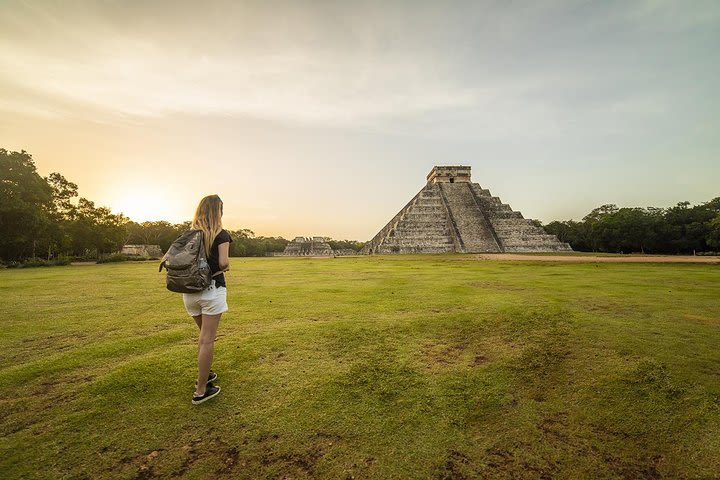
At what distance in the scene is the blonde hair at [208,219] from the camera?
3815 millimetres

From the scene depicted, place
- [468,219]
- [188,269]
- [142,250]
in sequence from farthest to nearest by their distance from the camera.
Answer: [142,250], [468,219], [188,269]

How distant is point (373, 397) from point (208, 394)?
1709mm

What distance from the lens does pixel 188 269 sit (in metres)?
3.53

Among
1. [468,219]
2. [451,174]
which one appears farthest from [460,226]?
[451,174]

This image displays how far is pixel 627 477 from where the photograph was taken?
254 cm

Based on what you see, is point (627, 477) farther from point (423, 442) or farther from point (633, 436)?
point (423, 442)

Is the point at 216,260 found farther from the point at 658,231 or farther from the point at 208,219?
the point at 658,231

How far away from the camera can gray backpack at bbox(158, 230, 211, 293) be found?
139 inches

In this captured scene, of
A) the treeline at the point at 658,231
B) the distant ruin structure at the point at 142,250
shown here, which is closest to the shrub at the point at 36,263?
the distant ruin structure at the point at 142,250

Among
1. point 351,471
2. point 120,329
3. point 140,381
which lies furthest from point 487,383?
point 120,329

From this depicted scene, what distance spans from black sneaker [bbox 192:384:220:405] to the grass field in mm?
128

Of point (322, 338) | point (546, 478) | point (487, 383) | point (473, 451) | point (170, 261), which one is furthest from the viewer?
point (322, 338)

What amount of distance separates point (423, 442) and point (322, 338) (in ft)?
8.65

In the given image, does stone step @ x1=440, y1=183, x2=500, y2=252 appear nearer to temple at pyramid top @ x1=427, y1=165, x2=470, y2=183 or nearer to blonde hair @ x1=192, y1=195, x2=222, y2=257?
temple at pyramid top @ x1=427, y1=165, x2=470, y2=183
